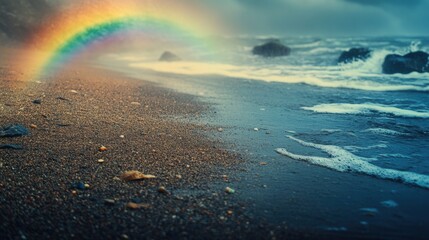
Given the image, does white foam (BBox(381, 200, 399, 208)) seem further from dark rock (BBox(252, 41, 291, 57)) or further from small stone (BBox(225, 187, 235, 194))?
dark rock (BBox(252, 41, 291, 57))

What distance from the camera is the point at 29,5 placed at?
93.4 ft

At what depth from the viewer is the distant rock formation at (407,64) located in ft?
55.3

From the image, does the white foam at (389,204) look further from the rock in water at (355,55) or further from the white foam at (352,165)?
the rock in water at (355,55)

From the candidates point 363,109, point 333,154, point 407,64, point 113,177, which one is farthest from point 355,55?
point 113,177

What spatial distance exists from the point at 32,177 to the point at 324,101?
325 inches

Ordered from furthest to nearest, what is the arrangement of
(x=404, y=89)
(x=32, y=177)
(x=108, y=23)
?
(x=108, y=23) → (x=404, y=89) → (x=32, y=177)

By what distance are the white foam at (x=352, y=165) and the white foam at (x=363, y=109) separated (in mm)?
3324

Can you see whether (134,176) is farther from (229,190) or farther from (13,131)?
(13,131)

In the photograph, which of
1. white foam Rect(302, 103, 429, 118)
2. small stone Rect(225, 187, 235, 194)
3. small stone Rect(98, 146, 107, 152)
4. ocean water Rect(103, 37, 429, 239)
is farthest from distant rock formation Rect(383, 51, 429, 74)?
small stone Rect(98, 146, 107, 152)

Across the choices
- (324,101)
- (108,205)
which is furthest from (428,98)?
(108,205)

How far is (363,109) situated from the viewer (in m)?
9.15

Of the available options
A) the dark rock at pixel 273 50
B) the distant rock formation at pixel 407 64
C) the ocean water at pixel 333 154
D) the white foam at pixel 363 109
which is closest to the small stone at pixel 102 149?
the ocean water at pixel 333 154

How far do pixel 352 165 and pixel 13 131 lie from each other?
4.90 m

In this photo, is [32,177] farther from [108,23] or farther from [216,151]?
[108,23]
